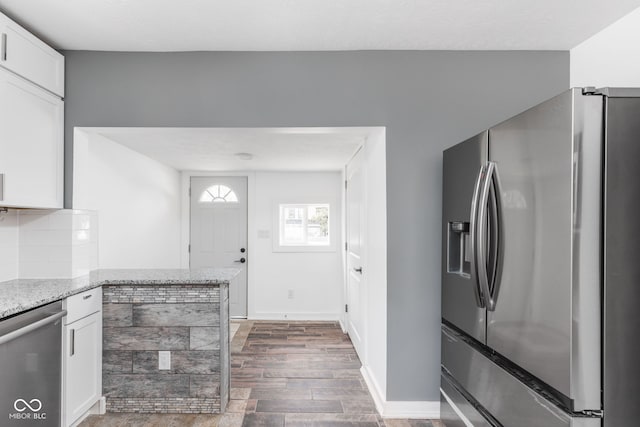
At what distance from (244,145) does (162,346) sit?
200cm

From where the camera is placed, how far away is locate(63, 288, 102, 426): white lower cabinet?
2.18 metres

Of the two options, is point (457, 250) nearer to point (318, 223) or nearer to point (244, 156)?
point (244, 156)

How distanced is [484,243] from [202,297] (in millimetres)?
1784

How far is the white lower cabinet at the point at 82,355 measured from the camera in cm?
218

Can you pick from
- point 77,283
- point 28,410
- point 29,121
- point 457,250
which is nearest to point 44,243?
point 77,283

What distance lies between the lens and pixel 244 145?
3.77 meters

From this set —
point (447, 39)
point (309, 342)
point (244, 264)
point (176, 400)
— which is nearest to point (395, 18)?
point (447, 39)

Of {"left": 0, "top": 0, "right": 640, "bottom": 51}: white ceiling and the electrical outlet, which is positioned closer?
{"left": 0, "top": 0, "right": 640, "bottom": 51}: white ceiling

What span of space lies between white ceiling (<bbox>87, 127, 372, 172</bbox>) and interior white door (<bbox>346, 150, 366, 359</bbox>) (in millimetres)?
287

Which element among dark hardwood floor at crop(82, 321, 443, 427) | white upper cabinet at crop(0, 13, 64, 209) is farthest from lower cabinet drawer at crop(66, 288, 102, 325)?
dark hardwood floor at crop(82, 321, 443, 427)

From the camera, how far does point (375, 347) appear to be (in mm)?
2955

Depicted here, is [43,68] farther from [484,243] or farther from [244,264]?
[244,264]

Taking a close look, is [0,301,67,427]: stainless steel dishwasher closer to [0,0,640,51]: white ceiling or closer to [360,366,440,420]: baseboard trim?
[0,0,640,51]: white ceiling

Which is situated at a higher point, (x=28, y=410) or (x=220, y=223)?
(x=220, y=223)
